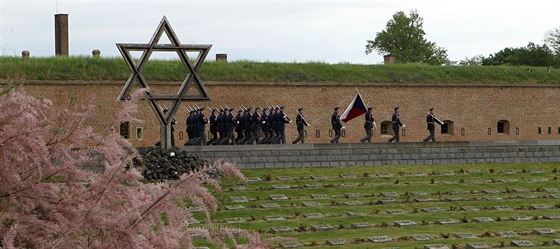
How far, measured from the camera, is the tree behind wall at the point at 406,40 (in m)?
58.9

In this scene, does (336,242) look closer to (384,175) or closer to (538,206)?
(538,206)

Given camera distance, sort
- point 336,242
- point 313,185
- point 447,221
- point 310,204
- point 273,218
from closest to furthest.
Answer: point 336,242 < point 273,218 < point 447,221 < point 310,204 < point 313,185

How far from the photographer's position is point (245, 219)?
17359 mm

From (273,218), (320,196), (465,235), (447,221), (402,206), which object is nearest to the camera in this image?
(465,235)

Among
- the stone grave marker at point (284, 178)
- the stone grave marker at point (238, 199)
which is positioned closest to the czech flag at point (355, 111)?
the stone grave marker at point (284, 178)

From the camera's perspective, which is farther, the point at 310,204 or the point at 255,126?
the point at 255,126

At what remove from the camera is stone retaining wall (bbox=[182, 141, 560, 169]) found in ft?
80.4

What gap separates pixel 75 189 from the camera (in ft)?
16.4

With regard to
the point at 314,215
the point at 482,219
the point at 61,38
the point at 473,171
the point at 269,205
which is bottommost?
the point at 482,219

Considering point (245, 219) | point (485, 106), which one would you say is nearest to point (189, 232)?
point (245, 219)

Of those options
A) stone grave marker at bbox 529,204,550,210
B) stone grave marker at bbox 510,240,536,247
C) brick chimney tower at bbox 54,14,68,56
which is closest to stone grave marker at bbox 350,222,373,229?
stone grave marker at bbox 510,240,536,247

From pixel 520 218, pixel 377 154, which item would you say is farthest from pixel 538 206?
pixel 377 154

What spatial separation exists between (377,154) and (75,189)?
21.4 m

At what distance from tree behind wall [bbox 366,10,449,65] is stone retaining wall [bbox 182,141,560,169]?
30.3 m
